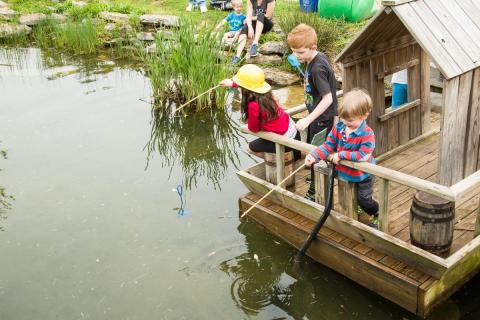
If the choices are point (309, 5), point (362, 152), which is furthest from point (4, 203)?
point (309, 5)

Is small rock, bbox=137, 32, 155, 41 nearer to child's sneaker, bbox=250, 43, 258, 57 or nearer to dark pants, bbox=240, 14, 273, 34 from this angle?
dark pants, bbox=240, 14, 273, 34

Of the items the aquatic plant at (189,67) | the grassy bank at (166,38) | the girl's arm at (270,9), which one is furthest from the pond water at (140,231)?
the girl's arm at (270,9)

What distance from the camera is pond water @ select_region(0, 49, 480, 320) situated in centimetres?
518

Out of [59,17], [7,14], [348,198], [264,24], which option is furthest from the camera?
[7,14]

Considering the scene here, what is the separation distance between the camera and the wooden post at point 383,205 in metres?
4.63

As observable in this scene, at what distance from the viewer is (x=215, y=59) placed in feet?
29.9

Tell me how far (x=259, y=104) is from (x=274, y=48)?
5874 mm

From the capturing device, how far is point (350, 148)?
4.78 metres

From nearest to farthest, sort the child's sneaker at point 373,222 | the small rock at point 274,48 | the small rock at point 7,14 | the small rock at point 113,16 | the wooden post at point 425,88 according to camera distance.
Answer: the child's sneaker at point 373,222
the wooden post at point 425,88
the small rock at point 274,48
the small rock at point 113,16
the small rock at point 7,14

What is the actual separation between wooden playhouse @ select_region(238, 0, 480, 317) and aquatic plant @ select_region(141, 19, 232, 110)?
9.67 ft

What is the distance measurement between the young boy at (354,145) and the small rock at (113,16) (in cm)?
1037

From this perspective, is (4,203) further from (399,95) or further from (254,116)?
(399,95)

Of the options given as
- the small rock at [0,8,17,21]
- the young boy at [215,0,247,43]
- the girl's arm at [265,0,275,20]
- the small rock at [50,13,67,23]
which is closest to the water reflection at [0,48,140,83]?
the small rock at [50,13,67,23]

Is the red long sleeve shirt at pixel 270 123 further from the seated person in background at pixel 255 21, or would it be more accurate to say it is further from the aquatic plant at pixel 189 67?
the seated person in background at pixel 255 21
